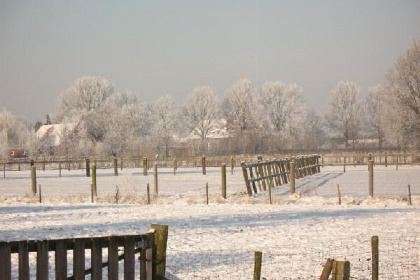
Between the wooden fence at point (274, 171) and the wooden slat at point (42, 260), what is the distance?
18184 mm

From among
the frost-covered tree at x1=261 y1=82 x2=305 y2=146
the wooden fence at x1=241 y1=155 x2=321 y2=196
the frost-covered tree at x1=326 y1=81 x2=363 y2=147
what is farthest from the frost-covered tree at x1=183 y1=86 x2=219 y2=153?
the wooden fence at x1=241 y1=155 x2=321 y2=196

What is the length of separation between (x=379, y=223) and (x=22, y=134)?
8481 centimetres

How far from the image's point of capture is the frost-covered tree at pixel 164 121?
96.2 meters

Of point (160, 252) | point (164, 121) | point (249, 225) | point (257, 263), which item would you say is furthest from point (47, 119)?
point (257, 263)

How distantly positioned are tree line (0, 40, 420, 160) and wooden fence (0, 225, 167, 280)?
68.1m

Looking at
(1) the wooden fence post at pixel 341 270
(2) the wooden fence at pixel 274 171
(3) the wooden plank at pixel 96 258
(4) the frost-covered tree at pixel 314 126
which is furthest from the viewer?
(4) the frost-covered tree at pixel 314 126

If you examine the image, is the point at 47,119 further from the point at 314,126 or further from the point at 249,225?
the point at 249,225

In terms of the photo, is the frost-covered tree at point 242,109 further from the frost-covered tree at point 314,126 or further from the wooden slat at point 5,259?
the wooden slat at point 5,259

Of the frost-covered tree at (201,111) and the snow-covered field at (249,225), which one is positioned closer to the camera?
the snow-covered field at (249,225)

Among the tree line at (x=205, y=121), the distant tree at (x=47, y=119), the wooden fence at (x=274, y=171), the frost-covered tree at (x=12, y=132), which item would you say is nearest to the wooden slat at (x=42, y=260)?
the wooden fence at (x=274, y=171)

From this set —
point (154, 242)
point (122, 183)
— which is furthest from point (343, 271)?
point (122, 183)

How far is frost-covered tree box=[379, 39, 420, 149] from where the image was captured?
5225 cm

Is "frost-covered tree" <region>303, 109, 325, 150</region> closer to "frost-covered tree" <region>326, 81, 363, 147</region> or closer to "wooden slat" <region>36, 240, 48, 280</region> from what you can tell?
"frost-covered tree" <region>326, 81, 363, 147</region>

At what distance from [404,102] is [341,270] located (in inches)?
1965
